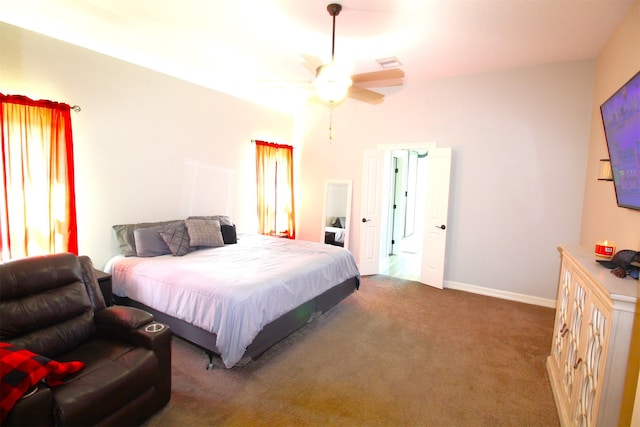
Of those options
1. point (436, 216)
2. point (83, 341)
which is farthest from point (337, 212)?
point (83, 341)

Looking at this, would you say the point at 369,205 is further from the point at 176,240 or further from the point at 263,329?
the point at 263,329

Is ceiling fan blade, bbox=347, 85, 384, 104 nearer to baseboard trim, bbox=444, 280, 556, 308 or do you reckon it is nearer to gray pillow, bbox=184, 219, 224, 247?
gray pillow, bbox=184, 219, 224, 247

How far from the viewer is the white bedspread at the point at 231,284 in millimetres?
2334

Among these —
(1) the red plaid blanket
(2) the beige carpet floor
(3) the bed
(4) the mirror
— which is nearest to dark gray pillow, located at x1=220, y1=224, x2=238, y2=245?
(3) the bed

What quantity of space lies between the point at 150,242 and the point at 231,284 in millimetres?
1486

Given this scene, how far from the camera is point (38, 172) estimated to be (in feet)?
9.35

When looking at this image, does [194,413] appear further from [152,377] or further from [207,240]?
[207,240]

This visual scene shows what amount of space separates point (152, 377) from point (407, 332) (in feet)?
7.65

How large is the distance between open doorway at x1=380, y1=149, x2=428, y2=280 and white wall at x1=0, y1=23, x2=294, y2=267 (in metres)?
2.78

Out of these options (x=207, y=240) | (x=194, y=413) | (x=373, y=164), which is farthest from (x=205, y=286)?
(x=373, y=164)

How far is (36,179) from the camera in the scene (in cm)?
284

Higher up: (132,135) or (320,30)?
(320,30)

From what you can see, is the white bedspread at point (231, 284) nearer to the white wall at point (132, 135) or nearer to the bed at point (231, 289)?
the bed at point (231, 289)

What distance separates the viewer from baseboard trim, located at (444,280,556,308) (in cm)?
399
